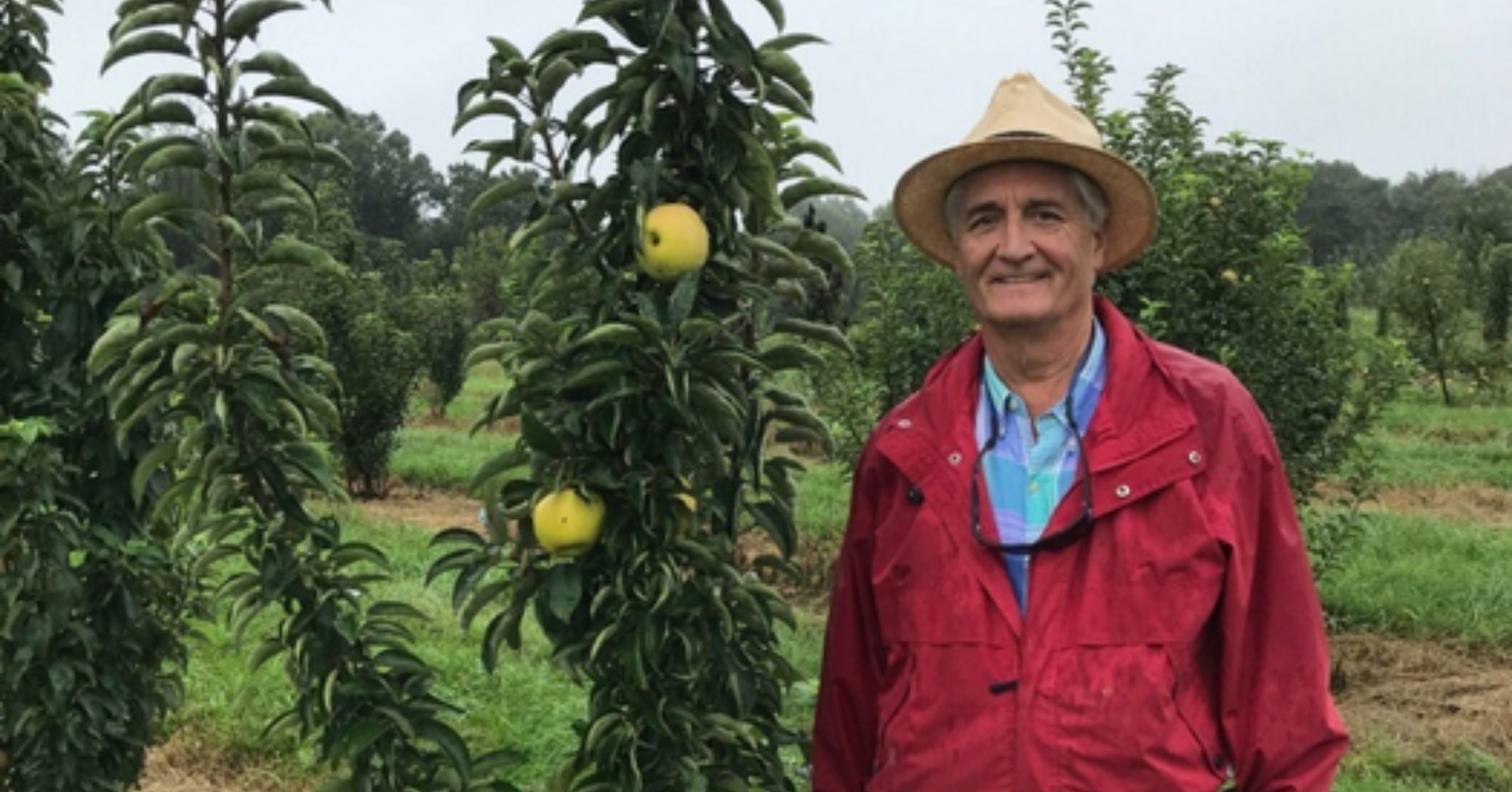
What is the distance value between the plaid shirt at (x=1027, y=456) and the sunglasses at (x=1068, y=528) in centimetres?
1

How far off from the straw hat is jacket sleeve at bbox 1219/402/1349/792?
0.36 metres

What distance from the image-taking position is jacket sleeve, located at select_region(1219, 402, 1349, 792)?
188 centimetres

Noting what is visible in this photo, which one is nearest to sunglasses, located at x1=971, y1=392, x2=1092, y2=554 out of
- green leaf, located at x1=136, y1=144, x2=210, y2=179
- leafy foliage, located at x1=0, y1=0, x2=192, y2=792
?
green leaf, located at x1=136, y1=144, x2=210, y2=179

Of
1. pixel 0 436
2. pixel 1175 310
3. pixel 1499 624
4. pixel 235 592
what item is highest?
pixel 1175 310

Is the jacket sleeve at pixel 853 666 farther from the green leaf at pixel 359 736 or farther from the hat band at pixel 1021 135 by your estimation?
the green leaf at pixel 359 736

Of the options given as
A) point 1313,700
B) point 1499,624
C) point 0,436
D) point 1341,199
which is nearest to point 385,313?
point 1499,624

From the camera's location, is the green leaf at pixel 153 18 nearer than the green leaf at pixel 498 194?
Yes

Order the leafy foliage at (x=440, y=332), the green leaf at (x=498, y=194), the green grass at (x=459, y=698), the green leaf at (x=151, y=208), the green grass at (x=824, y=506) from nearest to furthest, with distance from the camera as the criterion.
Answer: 1. the green leaf at (x=151, y=208)
2. the green leaf at (x=498, y=194)
3. the green grass at (x=459, y=698)
4. the green grass at (x=824, y=506)
5. the leafy foliage at (x=440, y=332)

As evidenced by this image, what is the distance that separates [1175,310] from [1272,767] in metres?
3.68

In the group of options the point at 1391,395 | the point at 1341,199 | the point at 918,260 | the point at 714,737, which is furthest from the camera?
the point at 1341,199

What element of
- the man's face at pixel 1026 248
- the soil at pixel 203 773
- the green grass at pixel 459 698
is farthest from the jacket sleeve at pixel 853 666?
the soil at pixel 203 773

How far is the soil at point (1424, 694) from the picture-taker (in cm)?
518

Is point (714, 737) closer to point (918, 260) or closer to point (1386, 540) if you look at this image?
point (918, 260)

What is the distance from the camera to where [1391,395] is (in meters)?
5.73
